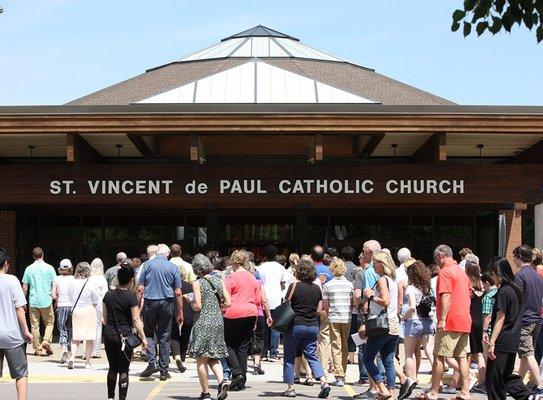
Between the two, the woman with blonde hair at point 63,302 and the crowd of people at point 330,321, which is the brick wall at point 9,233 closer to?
the woman with blonde hair at point 63,302

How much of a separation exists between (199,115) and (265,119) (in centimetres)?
132

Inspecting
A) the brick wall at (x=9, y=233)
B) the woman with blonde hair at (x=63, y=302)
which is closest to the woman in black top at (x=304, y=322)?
the woman with blonde hair at (x=63, y=302)

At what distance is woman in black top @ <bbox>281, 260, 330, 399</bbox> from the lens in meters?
13.5

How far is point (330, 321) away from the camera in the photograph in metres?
14.8

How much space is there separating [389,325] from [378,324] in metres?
0.16

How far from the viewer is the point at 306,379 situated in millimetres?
14961

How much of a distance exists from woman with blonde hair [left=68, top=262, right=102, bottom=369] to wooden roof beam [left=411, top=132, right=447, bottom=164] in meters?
8.02

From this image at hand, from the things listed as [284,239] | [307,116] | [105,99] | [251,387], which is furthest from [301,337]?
[105,99]

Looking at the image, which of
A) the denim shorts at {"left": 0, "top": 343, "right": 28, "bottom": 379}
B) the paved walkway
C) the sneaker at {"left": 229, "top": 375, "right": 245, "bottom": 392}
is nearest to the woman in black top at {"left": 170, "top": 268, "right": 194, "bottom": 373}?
the paved walkway

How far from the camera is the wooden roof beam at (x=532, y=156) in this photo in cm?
2525

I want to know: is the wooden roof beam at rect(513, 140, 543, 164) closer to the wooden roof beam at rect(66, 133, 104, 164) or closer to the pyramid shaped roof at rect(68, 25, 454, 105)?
the pyramid shaped roof at rect(68, 25, 454, 105)

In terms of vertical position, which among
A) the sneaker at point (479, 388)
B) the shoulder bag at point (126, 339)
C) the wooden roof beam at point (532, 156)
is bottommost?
the sneaker at point (479, 388)

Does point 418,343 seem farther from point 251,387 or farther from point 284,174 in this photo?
point 284,174

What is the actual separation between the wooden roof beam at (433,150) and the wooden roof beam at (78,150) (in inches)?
295
